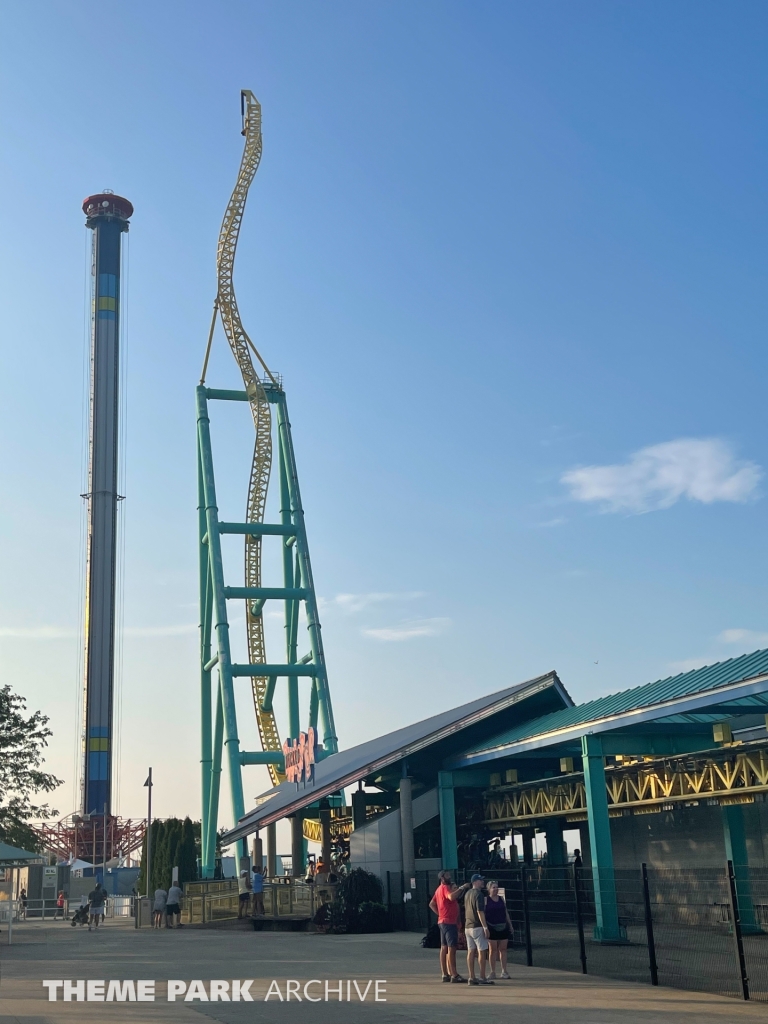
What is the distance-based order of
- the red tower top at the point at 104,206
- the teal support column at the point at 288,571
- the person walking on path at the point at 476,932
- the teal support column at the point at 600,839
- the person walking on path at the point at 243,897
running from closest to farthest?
1. the person walking on path at the point at 476,932
2. the teal support column at the point at 600,839
3. the person walking on path at the point at 243,897
4. the teal support column at the point at 288,571
5. the red tower top at the point at 104,206

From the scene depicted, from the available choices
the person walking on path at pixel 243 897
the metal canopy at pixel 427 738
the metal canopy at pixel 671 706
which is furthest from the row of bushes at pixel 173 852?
the metal canopy at pixel 671 706

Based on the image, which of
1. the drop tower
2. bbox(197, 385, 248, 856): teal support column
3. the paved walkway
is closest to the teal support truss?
bbox(197, 385, 248, 856): teal support column

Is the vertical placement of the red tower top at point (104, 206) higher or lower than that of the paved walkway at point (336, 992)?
higher

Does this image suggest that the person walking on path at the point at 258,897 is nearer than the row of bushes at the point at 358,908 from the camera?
No

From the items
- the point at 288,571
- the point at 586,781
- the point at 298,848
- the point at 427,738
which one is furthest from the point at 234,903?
the point at 288,571

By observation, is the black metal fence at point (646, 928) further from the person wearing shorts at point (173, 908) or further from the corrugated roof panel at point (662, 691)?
the person wearing shorts at point (173, 908)

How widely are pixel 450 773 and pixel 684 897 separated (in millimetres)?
6439

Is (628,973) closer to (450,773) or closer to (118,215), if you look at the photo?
(450,773)

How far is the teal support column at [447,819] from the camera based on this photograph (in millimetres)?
27500

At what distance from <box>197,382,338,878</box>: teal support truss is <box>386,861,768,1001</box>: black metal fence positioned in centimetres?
1946

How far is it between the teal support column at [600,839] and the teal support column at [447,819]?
6.75 m

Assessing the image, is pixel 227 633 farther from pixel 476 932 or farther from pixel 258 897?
pixel 476 932

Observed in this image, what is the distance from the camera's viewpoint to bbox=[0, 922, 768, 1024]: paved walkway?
12586mm

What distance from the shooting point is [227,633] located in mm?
47812
